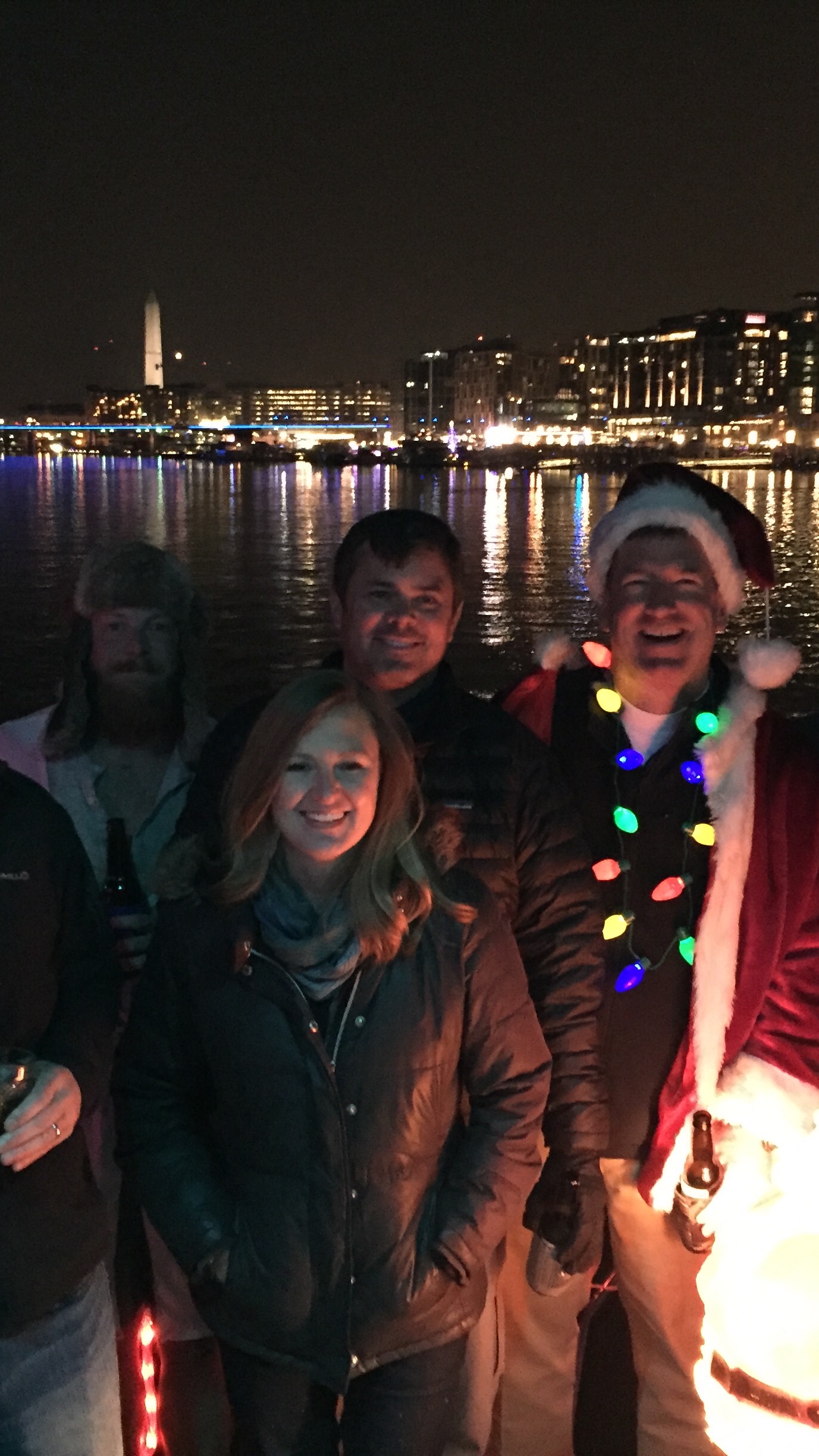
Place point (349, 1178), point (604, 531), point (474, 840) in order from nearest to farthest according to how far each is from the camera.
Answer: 1. point (349, 1178)
2. point (474, 840)
3. point (604, 531)

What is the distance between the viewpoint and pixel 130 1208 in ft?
9.05

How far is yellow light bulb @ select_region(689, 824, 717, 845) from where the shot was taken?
2707 millimetres

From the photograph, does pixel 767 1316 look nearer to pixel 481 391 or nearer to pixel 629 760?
pixel 629 760

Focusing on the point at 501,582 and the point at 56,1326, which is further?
the point at 501,582

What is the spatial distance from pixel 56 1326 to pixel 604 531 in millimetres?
2148

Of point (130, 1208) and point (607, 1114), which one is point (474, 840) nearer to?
point (607, 1114)

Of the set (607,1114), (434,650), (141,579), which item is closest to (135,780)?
(141,579)

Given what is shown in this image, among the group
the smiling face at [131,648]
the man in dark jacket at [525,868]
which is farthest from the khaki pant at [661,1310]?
the smiling face at [131,648]

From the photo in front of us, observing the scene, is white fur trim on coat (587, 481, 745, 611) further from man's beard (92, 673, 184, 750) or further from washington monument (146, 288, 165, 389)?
washington monument (146, 288, 165, 389)

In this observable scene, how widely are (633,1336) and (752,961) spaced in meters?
1.01

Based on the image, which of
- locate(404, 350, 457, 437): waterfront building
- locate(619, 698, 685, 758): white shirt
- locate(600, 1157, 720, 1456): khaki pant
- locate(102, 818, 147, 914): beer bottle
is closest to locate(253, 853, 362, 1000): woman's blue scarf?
locate(102, 818, 147, 914): beer bottle

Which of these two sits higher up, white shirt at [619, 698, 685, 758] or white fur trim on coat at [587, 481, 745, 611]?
white fur trim on coat at [587, 481, 745, 611]

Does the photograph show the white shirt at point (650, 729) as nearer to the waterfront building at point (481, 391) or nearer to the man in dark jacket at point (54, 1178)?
the man in dark jacket at point (54, 1178)

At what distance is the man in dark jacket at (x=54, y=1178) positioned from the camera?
216 centimetres
